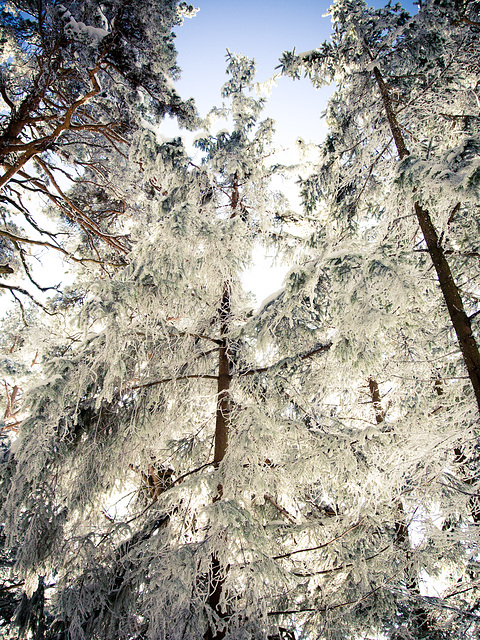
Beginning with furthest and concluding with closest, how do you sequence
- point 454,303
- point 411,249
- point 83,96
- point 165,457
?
point 83,96 → point 165,457 → point 411,249 → point 454,303

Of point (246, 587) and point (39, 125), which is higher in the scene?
point (39, 125)

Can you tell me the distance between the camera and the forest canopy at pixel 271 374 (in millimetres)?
3107

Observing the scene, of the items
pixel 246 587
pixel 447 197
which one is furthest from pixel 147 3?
pixel 246 587

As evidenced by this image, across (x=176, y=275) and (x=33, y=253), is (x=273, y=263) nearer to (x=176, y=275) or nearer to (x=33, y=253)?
(x=176, y=275)

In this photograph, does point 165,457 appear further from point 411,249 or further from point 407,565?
point 411,249

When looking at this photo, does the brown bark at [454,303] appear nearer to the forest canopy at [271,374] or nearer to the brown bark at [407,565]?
the forest canopy at [271,374]

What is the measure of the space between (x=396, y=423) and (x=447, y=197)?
2.14 m

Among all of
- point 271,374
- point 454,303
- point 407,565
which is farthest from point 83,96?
point 407,565

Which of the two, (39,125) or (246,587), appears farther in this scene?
(39,125)

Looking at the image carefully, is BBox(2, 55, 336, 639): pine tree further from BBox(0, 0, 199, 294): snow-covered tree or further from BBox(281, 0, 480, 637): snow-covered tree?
BBox(0, 0, 199, 294): snow-covered tree

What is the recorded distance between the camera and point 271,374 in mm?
3945

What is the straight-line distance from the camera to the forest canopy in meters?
3.11

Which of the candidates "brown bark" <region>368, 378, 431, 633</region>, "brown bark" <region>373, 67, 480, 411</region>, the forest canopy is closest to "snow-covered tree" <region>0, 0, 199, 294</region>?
the forest canopy

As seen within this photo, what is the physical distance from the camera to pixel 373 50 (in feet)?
14.9
